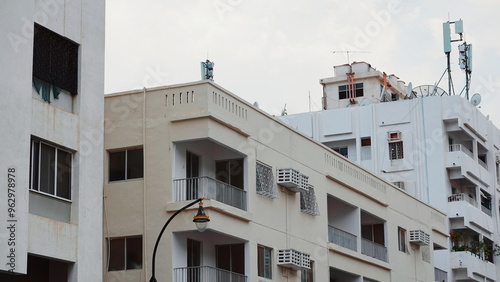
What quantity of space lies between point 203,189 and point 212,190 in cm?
50

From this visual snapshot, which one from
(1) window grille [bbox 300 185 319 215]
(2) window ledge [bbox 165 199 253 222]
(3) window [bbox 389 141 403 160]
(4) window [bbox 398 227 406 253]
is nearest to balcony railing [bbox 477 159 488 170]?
(3) window [bbox 389 141 403 160]

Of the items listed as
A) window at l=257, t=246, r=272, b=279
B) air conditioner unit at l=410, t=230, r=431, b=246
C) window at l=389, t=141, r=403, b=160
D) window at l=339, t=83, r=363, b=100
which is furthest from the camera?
window at l=339, t=83, r=363, b=100

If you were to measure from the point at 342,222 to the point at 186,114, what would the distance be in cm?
1398

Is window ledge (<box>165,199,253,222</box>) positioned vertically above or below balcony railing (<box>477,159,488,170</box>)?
below

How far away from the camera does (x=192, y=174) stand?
3706 centimetres

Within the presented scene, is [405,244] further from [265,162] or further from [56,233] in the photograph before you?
[56,233]

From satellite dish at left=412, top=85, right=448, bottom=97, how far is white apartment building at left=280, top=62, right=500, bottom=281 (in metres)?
0.22

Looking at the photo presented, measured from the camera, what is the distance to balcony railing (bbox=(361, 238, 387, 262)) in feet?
156

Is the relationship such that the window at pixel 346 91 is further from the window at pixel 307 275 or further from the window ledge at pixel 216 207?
the window ledge at pixel 216 207

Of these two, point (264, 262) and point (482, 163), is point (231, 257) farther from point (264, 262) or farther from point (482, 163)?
point (482, 163)

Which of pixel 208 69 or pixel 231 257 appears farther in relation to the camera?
pixel 208 69

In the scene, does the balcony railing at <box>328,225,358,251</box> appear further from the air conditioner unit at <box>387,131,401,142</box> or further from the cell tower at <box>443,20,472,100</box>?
the cell tower at <box>443,20,472,100</box>

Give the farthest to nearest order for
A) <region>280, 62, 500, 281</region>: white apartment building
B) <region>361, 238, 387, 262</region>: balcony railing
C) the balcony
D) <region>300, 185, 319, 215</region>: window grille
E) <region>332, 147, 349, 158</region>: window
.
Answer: <region>332, 147, 349, 158</region>: window → <region>280, 62, 500, 281</region>: white apartment building → the balcony → <region>361, 238, 387, 262</region>: balcony railing → <region>300, 185, 319, 215</region>: window grille

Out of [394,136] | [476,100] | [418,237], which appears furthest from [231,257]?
[476,100]
